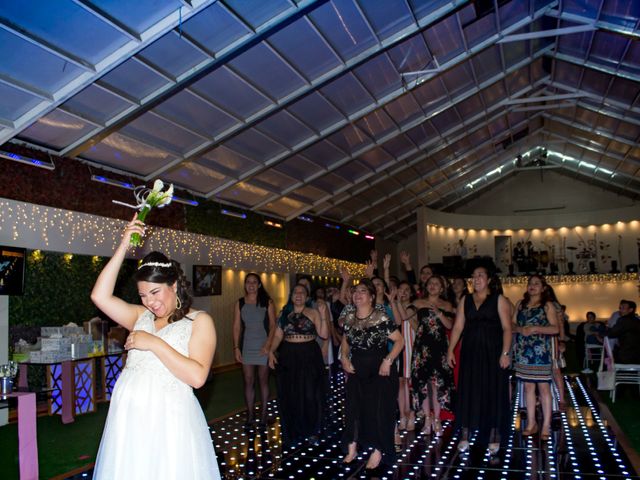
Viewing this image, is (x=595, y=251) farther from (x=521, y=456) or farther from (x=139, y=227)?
(x=139, y=227)

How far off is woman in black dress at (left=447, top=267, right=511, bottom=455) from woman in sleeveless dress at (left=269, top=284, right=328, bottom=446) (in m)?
1.36

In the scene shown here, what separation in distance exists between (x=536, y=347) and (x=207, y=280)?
814 cm

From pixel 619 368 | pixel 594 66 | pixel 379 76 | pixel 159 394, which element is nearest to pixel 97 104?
pixel 379 76

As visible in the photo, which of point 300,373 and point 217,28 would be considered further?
point 217,28

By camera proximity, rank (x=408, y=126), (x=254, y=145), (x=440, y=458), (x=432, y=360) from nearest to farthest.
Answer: (x=440, y=458)
(x=432, y=360)
(x=254, y=145)
(x=408, y=126)

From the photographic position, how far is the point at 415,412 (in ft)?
23.0

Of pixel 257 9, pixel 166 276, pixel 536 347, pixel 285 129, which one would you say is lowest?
pixel 536 347

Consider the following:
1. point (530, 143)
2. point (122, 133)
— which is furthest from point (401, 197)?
point (122, 133)

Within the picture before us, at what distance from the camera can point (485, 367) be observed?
5715 millimetres

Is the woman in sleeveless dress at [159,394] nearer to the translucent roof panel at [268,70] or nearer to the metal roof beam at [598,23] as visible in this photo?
the translucent roof panel at [268,70]

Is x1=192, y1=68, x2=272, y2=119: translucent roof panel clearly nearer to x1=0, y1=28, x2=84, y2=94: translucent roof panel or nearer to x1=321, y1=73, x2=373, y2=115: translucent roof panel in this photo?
x1=321, y1=73, x2=373, y2=115: translucent roof panel

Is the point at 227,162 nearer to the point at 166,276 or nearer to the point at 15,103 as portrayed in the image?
the point at 15,103

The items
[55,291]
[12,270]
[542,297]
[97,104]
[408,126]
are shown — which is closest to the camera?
[542,297]

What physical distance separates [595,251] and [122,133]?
1978 centimetres
